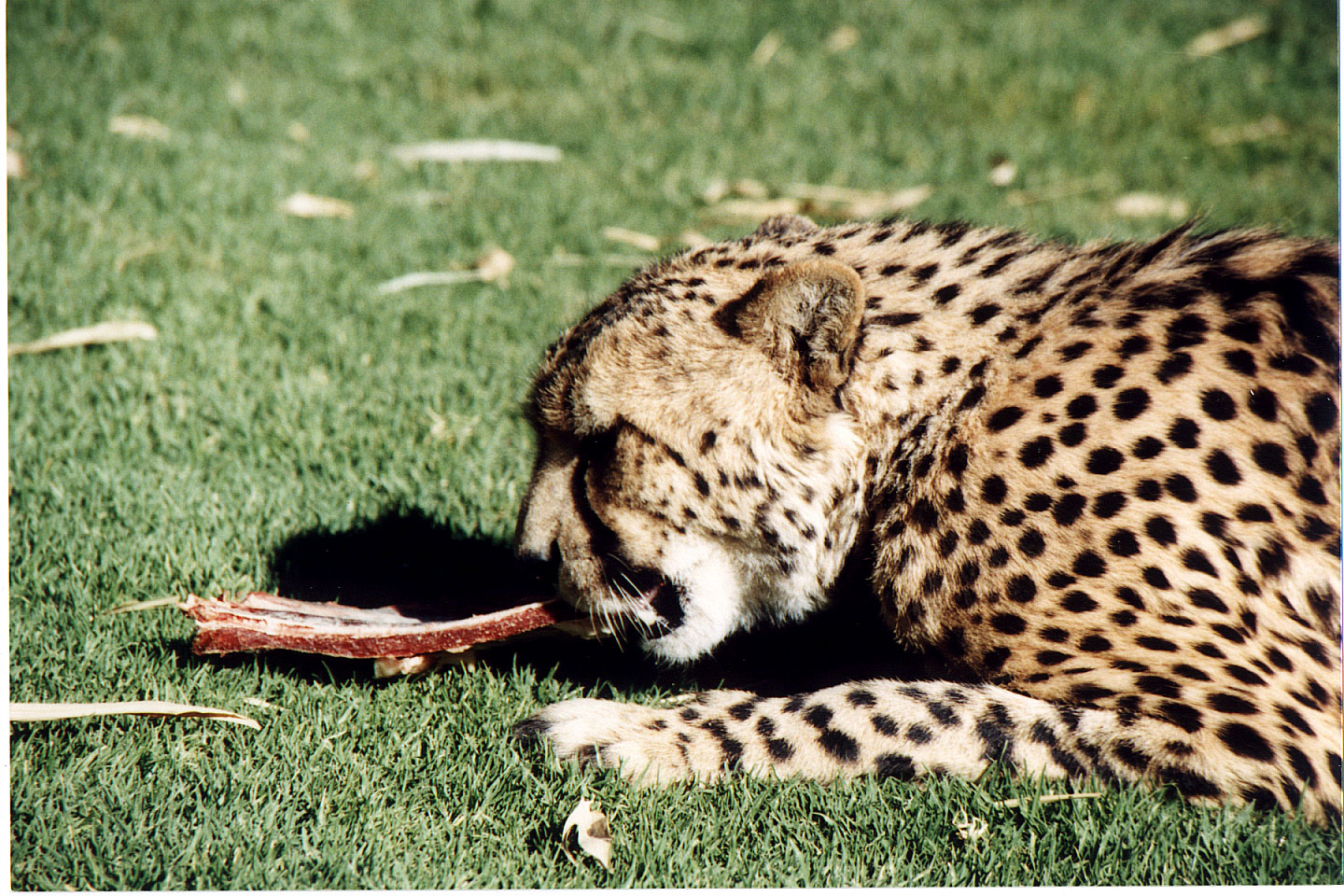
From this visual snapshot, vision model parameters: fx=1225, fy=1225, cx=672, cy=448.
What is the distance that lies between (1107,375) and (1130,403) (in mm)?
88

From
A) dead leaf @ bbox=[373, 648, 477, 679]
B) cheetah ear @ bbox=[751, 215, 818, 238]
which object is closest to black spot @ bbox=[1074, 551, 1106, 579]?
cheetah ear @ bbox=[751, 215, 818, 238]

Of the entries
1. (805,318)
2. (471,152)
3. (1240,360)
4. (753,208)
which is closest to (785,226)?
(805,318)

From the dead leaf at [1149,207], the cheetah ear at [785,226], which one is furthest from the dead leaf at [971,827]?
the dead leaf at [1149,207]

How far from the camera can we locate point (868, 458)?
2.93 metres

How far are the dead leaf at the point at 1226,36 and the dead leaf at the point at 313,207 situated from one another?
521cm

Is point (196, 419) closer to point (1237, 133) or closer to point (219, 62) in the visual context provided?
point (219, 62)

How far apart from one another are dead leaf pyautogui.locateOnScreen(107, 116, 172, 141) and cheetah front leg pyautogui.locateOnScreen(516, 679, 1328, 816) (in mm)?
4351

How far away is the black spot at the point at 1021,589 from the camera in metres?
2.70

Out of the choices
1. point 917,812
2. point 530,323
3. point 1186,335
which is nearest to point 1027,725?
point 917,812

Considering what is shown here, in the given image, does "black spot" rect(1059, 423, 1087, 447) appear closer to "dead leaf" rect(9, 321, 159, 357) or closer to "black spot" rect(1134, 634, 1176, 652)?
"black spot" rect(1134, 634, 1176, 652)

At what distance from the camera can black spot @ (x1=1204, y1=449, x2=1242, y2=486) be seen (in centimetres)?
269

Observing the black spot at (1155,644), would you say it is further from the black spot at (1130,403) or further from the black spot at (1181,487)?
the black spot at (1130,403)

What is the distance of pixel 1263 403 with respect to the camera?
108 inches

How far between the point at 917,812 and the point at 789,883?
0.33 meters
